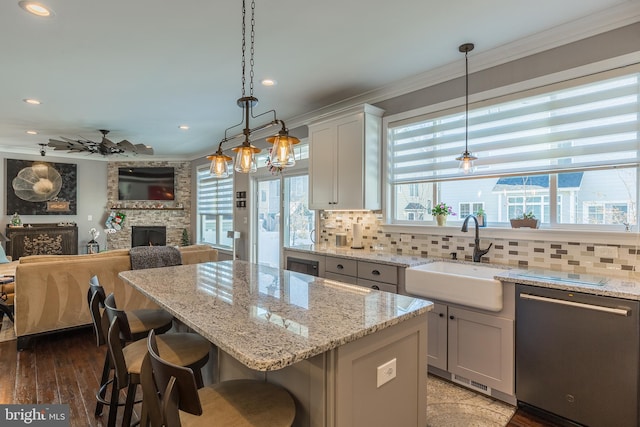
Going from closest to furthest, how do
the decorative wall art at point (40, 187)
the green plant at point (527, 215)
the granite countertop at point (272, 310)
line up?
the granite countertop at point (272, 310) → the green plant at point (527, 215) → the decorative wall art at point (40, 187)

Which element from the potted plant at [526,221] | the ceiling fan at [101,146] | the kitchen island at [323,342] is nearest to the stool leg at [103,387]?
the kitchen island at [323,342]

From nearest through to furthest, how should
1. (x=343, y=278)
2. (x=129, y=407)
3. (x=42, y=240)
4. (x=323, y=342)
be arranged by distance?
(x=323, y=342) < (x=129, y=407) < (x=343, y=278) < (x=42, y=240)

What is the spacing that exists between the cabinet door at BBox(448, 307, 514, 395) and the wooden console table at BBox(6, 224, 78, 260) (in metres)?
7.88

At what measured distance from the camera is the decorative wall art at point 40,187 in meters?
7.10

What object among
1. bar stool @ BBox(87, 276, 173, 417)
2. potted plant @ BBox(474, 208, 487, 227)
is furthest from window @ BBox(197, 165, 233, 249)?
potted plant @ BBox(474, 208, 487, 227)

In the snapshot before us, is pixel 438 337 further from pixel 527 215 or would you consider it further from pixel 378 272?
pixel 527 215

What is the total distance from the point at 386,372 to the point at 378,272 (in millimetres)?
1687

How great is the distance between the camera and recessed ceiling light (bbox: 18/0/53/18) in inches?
88.0

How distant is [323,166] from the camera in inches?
159

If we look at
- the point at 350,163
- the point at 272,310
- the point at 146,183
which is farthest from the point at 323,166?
the point at 146,183

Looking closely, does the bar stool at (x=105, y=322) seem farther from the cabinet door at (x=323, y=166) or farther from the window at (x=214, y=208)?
the window at (x=214, y=208)

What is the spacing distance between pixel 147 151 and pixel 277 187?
2.25 m

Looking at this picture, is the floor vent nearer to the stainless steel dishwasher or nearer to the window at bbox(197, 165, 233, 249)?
the stainless steel dishwasher

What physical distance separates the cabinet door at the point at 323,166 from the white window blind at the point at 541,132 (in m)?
0.85
